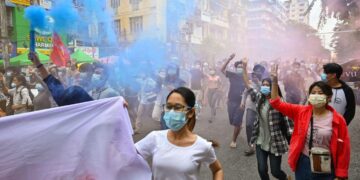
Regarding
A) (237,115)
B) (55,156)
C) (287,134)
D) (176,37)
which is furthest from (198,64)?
(55,156)

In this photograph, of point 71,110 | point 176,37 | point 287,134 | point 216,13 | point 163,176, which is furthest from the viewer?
point 216,13

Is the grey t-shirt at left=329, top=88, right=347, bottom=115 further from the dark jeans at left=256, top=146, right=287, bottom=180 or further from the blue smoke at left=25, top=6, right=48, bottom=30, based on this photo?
the blue smoke at left=25, top=6, right=48, bottom=30

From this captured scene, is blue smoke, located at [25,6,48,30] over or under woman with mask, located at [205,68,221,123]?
over

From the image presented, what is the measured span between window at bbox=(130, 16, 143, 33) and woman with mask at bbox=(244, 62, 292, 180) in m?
8.77

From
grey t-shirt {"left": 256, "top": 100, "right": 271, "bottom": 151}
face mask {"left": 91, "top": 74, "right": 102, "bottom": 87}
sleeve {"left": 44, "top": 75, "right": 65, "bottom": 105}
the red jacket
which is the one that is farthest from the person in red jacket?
face mask {"left": 91, "top": 74, "right": 102, "bottom": 87}

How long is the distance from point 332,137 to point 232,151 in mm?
3476

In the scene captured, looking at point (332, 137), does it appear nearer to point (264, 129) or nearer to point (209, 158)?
point (264, 129)

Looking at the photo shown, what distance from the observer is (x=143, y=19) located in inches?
511

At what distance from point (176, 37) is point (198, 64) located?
243cm

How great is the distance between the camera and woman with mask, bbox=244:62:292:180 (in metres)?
4.23

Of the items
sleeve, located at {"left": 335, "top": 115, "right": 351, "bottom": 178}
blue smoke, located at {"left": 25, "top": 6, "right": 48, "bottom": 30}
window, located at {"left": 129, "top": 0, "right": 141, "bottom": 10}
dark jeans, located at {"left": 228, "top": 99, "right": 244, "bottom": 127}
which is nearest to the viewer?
sleeve, located at {"left": 335, "top": 115, "right": 351, "bottom": 178}

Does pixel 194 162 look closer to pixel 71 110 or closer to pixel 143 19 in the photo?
pixel 71 110

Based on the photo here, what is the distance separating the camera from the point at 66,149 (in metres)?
2.71

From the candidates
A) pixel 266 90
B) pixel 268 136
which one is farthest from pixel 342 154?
pixel 266 90
